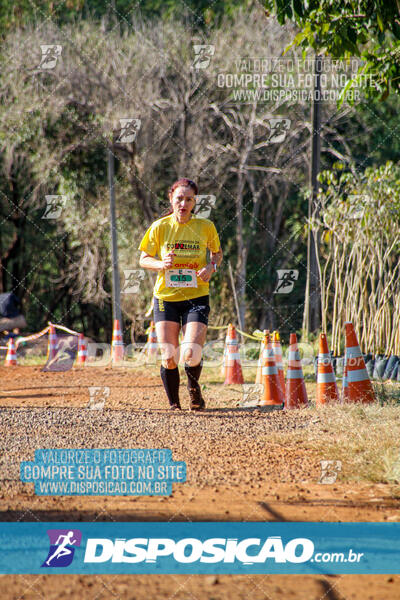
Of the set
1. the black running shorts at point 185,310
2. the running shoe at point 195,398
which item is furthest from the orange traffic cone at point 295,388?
the black running shorts at point 185,310

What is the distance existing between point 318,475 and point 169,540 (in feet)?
4.68

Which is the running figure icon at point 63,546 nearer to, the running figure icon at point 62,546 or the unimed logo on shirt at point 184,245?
the running figure icon at point 62,546

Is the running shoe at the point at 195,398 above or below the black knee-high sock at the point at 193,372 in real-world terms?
below

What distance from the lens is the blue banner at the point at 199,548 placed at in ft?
9.68

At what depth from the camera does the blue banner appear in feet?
9.68

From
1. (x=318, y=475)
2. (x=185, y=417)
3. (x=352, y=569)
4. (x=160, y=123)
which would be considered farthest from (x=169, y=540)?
(x=160, y=123)

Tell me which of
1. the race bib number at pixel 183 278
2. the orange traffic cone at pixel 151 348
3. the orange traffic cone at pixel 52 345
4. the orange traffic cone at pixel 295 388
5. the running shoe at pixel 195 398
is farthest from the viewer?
the orange traffic cone at pixel 52 345

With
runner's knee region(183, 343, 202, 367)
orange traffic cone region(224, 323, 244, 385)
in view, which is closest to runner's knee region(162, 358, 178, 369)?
runner's knee region(183, 343, 202, 367)

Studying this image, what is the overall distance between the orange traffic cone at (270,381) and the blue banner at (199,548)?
3.64 meters

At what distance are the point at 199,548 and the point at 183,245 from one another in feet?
11.5

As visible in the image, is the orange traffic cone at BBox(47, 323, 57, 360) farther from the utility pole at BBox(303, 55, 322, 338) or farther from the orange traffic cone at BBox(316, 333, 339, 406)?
the orange traffic cone at BBox(316, 333, 339, 406)

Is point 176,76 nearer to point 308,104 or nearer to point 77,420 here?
point 308,104

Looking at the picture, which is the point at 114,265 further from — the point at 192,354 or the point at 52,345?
the point at 192,354

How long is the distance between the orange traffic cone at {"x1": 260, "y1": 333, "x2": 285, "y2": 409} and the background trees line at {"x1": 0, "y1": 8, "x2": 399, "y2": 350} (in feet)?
27.4
